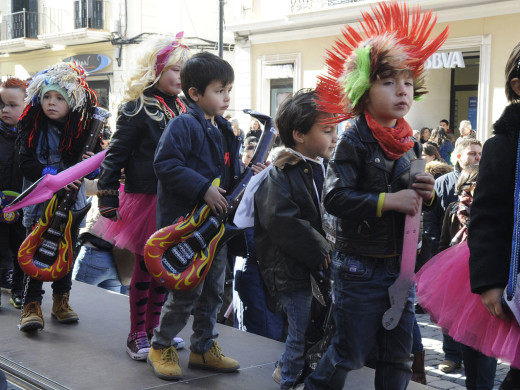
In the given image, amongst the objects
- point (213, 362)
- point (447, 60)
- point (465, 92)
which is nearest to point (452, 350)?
point (213, 362)

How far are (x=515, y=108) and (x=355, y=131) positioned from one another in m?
0.70

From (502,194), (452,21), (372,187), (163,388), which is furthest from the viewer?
(452,21)

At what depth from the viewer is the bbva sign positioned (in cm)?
1457

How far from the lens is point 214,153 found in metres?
3.64

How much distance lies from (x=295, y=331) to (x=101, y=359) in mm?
1210

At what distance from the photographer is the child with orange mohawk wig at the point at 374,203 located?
286 cm

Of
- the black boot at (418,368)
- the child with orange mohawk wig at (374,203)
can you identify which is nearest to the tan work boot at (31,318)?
the child with orange mohawk wig at (374,203)

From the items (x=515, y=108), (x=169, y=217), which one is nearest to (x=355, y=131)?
(x=515, y=108)

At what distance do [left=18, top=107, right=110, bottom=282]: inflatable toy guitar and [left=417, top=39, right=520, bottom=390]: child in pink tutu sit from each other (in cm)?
261

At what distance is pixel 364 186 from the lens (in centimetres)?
291

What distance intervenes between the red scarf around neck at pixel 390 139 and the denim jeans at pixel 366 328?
433mm

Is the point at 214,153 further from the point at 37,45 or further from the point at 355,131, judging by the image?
the point at 37,45

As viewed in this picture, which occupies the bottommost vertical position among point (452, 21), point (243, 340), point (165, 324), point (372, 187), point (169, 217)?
point (243, 340)

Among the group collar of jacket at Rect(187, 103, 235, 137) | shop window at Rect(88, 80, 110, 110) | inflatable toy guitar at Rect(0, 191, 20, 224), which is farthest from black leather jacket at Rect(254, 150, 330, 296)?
shop window at Rect(88, 80, 110, 110)
